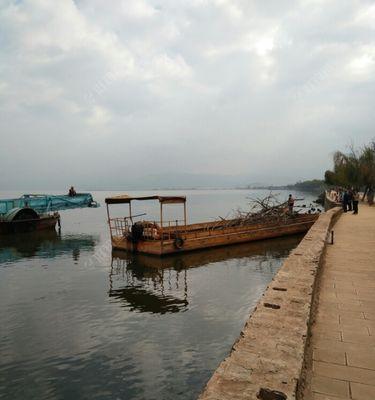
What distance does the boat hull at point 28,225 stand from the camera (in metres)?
27.4

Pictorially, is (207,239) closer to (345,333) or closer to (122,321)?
(122,321)

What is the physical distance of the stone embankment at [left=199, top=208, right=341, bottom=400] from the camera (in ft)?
9.31

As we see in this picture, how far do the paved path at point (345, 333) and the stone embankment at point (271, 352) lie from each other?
1.09 feet


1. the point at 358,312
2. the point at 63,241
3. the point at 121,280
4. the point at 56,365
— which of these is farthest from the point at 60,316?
the point at 63,241

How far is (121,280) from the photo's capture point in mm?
14281

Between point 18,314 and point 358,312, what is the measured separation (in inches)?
369

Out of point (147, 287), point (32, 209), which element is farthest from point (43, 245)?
point (147, 287)

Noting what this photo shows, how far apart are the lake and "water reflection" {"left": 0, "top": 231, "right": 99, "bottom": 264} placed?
1371 millimetres

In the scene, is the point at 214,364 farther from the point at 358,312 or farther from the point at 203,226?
the point at 203,226

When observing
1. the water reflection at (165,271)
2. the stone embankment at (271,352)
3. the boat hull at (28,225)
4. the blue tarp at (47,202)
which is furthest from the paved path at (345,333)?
the blue tarp at (47,202)

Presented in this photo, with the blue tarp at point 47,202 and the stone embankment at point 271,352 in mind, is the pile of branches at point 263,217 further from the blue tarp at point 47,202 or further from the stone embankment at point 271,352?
the stone embankment at point 271,352

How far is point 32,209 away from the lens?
95.5 ft

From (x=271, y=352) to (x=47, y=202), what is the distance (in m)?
30.2

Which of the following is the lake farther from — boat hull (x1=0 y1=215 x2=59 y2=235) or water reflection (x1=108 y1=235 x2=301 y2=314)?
boat hull (x1=0 y1=215 x2=59 y2=235)
